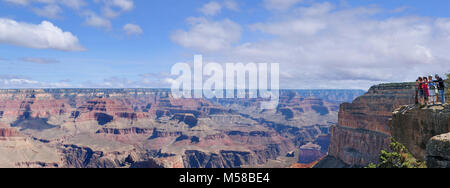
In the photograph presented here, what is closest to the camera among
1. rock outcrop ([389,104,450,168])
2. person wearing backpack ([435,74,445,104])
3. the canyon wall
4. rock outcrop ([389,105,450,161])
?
rock outcrop ([389,104,450,168])

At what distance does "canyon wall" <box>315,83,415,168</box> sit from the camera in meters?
54.8

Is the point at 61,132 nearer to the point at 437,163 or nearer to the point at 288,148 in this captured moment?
the point at 288,148

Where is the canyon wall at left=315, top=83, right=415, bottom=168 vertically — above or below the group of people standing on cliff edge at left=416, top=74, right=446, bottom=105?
below

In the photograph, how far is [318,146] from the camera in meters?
178

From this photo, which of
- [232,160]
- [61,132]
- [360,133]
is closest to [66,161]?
[61,132]

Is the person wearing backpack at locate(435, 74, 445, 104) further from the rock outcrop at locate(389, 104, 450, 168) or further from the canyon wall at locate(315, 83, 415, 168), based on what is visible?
the canyon wall at locate(315, 83, 415, 168)

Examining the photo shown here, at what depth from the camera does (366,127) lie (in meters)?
61.7

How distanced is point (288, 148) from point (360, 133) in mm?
140206

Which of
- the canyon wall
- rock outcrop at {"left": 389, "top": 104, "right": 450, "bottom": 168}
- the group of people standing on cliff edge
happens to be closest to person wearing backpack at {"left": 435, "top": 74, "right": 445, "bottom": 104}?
the group of people standing on cliff edge

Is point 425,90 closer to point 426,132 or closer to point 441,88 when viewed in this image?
point 441,88

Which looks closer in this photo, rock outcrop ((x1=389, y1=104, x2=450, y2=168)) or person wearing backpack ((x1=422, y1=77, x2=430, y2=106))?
rock outcrop ((x1=389, y1=104, x2=450, y2=168))

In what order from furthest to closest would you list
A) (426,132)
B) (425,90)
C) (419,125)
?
(425,90), (419,125), (426,132)

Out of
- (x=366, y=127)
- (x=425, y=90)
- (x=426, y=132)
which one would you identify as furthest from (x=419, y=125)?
(x=366, y=127)

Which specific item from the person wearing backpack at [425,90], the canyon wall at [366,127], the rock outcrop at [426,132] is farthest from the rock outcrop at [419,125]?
the canyon wall at [366,127]
